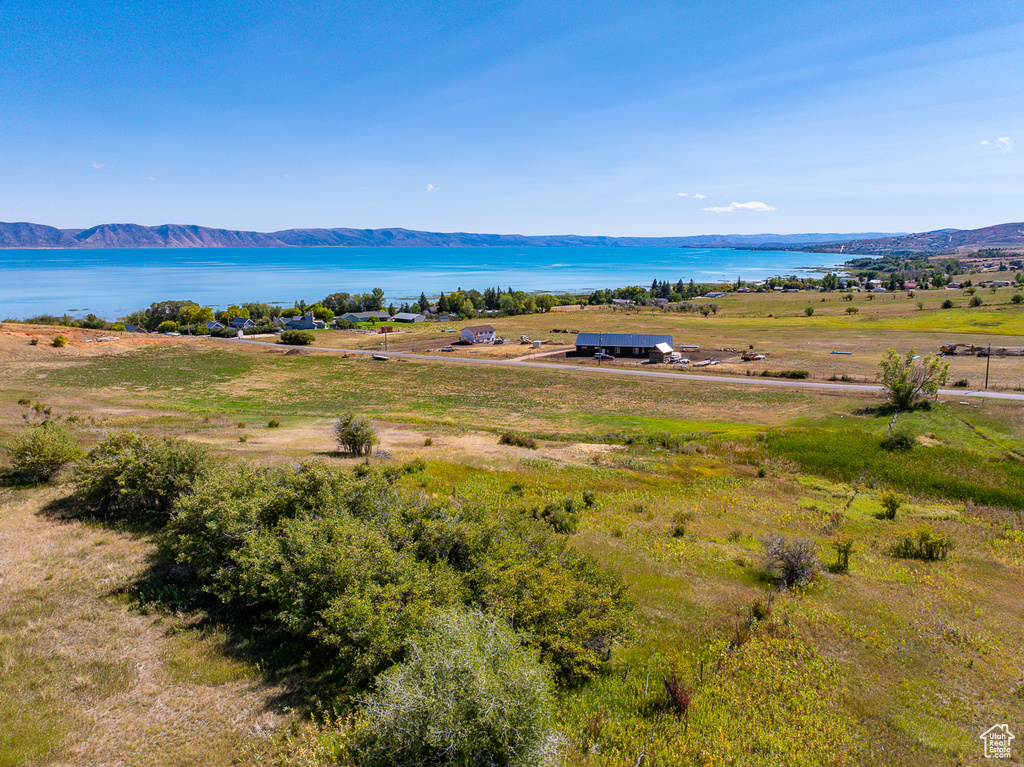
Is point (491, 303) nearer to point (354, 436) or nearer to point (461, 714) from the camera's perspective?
point (354, 436)

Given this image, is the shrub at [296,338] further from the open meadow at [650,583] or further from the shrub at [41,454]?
the shrub at [41,454]

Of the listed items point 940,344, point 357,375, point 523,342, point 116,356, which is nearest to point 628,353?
point 523,342

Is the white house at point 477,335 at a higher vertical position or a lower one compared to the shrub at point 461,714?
higher

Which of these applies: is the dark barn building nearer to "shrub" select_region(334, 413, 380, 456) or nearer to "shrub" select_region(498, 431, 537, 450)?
"shrub" select_region(498, 431, 537, 450)

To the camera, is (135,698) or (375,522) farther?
(375,522)

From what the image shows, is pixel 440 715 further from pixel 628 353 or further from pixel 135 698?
pixel 628 353

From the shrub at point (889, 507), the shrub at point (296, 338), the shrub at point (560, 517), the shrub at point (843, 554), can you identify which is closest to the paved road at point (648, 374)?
the shrub at point (296, 338)

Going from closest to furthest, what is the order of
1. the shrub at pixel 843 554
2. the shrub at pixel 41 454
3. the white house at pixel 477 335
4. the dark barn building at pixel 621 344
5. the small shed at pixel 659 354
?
the shrub at pixel 843 554
the shrub at pixel 41 454
the small shed at pixel 659 354
the dark barn building at pixel 621 344
the white house at pixel 477 335
